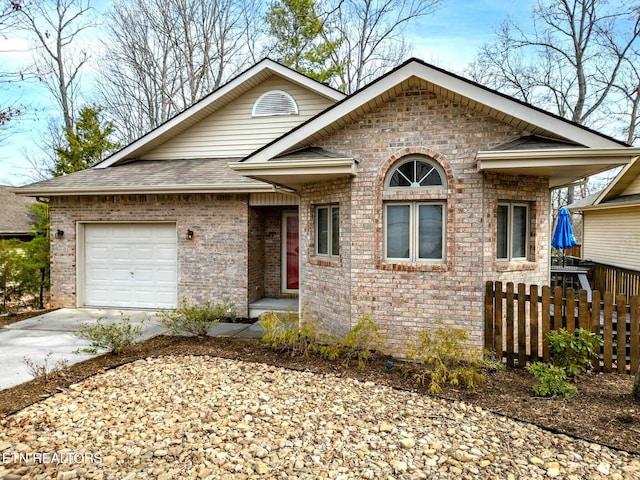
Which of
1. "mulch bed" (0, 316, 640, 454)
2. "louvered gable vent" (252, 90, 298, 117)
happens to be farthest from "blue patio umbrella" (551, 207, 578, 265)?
"louvered gable vent" (252, 90, 298, 117)

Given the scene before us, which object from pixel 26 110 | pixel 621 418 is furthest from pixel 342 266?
pixel 26 110

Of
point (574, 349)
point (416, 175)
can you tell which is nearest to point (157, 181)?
point (416, 175)

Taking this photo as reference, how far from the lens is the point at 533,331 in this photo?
20.2 ft

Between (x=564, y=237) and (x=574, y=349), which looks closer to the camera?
(x=574, y=349)

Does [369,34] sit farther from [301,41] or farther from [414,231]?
[414,231]

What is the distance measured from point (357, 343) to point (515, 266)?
2876 millimetres

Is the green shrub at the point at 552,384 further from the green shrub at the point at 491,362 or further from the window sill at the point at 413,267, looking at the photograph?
the window sill at the point at 413,267

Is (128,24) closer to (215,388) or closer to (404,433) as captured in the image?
(215,388)

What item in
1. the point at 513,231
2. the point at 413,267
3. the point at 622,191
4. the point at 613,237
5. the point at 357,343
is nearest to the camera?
the point at 357,343

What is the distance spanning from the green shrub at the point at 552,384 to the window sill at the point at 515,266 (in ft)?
5.43

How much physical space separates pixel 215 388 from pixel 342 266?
2.88 m

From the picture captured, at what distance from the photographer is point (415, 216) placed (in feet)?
21.8

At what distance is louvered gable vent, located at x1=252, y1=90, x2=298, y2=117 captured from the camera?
37.2 feet

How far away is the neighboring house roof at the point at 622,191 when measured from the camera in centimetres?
1260
